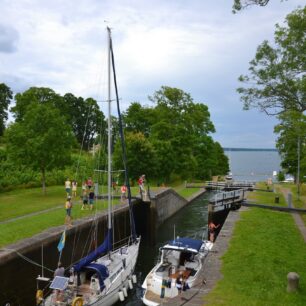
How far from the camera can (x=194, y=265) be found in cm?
1833

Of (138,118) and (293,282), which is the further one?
(138,118)

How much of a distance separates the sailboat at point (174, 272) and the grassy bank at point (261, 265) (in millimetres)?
1585

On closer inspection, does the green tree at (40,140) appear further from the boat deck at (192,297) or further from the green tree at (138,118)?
the green tree at (138,118)

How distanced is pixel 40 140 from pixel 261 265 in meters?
21.3

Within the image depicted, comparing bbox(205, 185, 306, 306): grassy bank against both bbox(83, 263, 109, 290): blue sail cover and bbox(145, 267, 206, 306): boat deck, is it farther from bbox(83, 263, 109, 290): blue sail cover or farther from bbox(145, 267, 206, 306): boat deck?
bbox(83, 263, 109, 290): blue sail cover

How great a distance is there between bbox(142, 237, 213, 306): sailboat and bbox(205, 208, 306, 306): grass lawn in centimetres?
160

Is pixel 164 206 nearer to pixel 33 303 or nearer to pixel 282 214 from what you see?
pixel 282 214

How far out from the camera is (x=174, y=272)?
17.3 meters

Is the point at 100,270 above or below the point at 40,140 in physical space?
below

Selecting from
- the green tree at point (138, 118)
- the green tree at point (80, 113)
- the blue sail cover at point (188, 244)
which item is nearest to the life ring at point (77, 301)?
the blue sail cover at point (188, 244)

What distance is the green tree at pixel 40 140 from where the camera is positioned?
1226 inches

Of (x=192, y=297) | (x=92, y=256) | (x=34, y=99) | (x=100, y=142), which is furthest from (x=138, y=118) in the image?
(x=192, y=297)

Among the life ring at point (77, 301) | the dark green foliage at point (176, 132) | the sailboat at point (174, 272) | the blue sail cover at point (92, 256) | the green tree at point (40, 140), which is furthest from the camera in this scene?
the dark green foliage at point (176, 132)

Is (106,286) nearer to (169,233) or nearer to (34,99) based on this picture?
(169,233)
